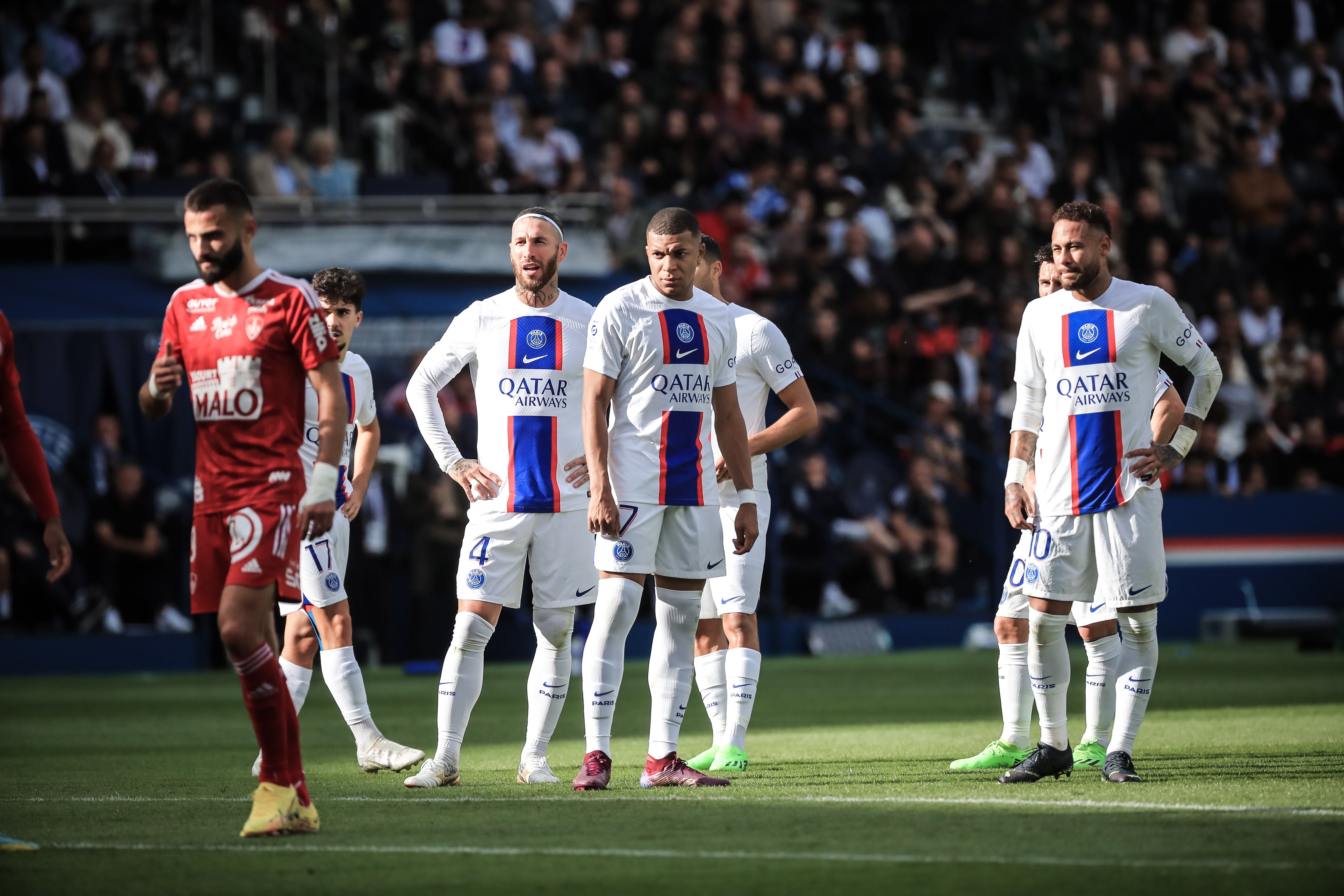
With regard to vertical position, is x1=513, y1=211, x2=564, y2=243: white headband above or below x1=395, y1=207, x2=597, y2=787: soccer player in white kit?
above

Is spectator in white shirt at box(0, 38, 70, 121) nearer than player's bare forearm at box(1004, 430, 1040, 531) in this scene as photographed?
No

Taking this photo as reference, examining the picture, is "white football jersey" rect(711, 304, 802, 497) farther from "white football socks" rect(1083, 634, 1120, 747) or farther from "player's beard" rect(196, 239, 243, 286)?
"player's beard" rect(196, 239, 243, 286)

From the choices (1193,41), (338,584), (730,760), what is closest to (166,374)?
(338,584)

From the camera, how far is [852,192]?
20.9m

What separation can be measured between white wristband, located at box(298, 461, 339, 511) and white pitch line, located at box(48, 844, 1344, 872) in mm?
1158

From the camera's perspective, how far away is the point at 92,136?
17.8m

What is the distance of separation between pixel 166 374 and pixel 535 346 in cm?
213

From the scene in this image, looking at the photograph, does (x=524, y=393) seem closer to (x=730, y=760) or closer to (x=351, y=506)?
(x=351, y=506)

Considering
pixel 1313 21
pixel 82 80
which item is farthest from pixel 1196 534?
pixel 82 80

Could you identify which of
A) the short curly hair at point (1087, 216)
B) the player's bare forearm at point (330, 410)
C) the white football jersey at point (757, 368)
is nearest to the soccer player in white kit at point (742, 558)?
the white football jersey at point (757, 368)

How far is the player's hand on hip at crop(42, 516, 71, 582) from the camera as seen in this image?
6230 mm

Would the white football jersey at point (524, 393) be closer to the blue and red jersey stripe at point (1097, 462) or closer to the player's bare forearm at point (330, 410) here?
the player's bare forearm at point (330, 410)

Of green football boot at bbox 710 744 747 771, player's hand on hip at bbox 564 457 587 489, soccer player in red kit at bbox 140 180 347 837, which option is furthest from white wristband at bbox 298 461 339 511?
green football boot at bbox 710 744 747 771

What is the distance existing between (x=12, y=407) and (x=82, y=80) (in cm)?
1298
